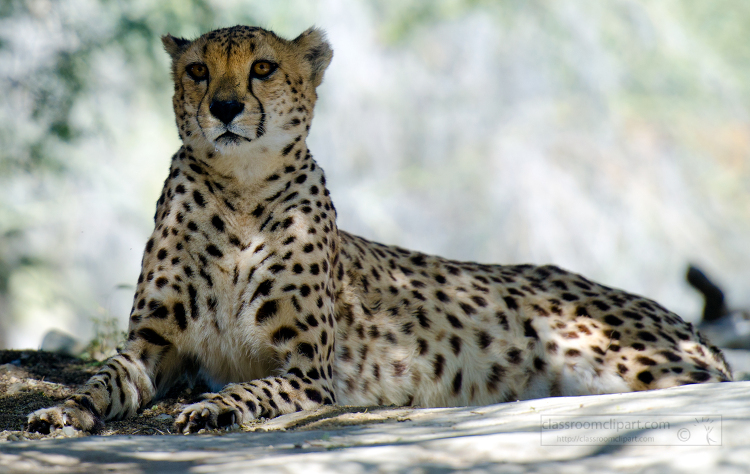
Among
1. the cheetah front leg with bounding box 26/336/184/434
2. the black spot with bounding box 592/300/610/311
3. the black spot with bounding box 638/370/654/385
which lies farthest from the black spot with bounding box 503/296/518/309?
the cheetah front leg with bounding box 26/336/184/434

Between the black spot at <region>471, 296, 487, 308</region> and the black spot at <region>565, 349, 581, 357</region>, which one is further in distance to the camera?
the black spot at <region>471, 296, 487, 308</region>

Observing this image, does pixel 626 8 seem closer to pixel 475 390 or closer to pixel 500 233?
pixel 500 233

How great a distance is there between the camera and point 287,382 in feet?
12.1

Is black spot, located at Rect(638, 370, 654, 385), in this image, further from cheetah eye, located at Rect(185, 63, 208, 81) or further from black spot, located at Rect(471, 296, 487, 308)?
cheetah eye, located at Rect(185, 63, 208, 81)

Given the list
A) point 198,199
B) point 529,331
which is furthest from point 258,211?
point 529,331

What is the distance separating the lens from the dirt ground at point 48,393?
11.1ft

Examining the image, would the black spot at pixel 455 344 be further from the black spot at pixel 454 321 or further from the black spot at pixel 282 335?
the black spot at pixel 282 335

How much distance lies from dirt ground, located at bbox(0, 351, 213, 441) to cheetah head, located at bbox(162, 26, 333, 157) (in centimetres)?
133

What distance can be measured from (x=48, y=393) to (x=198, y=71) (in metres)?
1.90

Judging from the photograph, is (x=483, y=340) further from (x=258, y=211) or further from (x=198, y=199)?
(x=198, y=199)

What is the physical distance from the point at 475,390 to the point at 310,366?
1.30m

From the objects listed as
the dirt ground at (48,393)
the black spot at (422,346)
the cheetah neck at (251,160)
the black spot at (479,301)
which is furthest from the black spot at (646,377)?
the dirt ground at (48,393)

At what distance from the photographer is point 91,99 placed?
12.4 m

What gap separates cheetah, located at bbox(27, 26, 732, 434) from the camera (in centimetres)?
389
